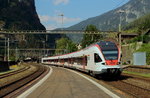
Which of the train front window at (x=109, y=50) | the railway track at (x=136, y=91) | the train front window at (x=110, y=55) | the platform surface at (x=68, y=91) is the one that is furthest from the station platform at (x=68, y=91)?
the train front window at (x=109, y=50)

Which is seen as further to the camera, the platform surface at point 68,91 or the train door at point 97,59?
the train door at point 97,59

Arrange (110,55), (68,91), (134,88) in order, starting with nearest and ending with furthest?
(68,91)
(134,88)
(110,55)

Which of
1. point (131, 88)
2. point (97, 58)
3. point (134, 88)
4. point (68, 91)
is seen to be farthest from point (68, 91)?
point (97, 58)

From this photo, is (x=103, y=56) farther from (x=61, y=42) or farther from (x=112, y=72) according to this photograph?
(x=61, y=42)

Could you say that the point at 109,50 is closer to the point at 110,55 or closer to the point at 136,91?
the point at 110,55

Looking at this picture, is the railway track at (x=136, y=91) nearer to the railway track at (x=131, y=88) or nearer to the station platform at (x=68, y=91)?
the railway track at (x=131, y=88)

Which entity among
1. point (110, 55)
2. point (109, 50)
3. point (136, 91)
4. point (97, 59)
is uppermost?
point (109, 50)

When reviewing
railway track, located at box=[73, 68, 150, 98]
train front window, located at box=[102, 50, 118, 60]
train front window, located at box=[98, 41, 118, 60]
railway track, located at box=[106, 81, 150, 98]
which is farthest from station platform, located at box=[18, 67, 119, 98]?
train front window, located at box=[98, 41, 118, 60]

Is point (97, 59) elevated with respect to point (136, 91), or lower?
elevated

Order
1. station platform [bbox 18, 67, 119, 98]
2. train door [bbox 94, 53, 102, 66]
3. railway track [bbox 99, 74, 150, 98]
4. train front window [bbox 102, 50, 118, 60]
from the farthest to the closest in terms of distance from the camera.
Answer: train door [bbox 94, 53, 102, 66] → train front window [bbox 102, 50, 118, 60] → railway track [bbox 99, 74, 150, 98] → station platform [bbox 18, 67, 119, 98]

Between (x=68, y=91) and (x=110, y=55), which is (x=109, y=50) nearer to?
(x=110, y=55)

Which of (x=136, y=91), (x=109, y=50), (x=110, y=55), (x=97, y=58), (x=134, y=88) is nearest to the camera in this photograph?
(x=136, y=91)

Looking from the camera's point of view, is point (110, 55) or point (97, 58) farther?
point (97, 58)

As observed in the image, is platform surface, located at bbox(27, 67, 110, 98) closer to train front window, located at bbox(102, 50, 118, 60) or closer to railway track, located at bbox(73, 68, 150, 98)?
railway track, located at bbox(73, 68, 150, 98)
